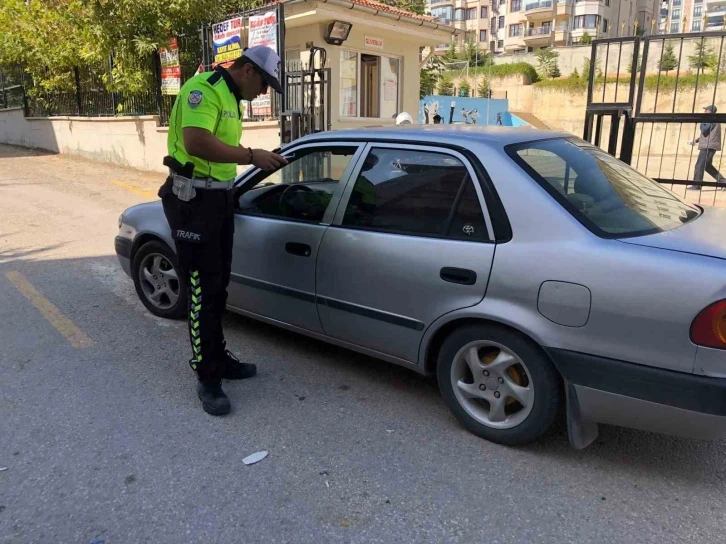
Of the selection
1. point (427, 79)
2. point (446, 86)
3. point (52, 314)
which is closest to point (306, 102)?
point (52, 314)

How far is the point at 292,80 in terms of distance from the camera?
37.3 ft

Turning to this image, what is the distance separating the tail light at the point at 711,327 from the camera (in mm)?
2316

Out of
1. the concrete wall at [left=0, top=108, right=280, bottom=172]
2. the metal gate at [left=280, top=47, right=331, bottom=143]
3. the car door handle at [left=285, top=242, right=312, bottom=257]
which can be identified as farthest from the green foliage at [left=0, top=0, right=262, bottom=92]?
the car door handle at [left=285, top=242, right=312, bottom=257]

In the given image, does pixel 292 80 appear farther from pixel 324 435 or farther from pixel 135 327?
pixel 324 435

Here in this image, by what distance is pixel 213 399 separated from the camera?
3355mm

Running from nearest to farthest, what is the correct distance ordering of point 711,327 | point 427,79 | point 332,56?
point 711,327
point 332,56
point 427,79

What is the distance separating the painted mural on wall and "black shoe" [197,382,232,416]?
17.9 metres

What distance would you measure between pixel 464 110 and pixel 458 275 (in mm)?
20499

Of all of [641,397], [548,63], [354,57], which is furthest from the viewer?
[548,63]

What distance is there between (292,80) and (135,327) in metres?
7.89

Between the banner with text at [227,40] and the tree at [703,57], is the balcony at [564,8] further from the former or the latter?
the banner with text at [227,40]

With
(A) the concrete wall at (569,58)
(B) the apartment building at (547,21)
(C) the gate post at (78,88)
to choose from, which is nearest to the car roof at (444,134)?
(C) the gate post at (78,88)

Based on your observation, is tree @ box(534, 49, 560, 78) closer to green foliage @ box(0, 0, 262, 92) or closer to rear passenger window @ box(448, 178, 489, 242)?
green foliage @ box(0, 0, 262, 92)

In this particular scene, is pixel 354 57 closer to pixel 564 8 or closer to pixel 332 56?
pixel 332 56
